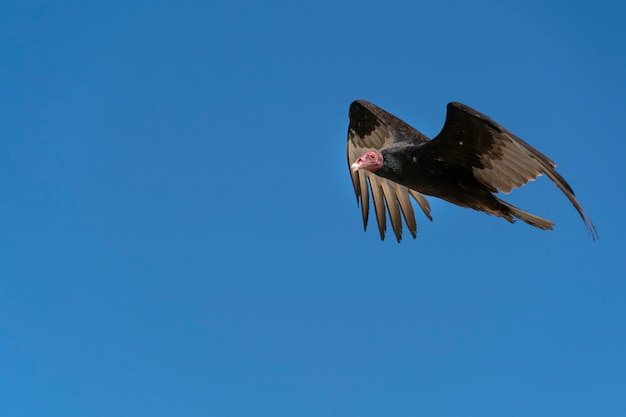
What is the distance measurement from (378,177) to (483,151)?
308 centimetres

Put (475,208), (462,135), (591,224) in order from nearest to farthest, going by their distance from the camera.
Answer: (591,224) < (462,135) < (475,208)

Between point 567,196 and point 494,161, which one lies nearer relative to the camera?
point 567,196

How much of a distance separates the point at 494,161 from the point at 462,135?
502 millimetres

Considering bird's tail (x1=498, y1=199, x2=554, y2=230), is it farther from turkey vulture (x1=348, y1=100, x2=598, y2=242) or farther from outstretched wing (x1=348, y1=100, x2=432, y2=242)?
outstretched wing (x1=348, y1=100, x2=432, y2=242)

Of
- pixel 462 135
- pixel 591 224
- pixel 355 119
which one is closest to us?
pixel 591 224

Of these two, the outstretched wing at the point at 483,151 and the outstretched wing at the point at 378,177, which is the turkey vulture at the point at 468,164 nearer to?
the outstretched wing at the point at 483,151

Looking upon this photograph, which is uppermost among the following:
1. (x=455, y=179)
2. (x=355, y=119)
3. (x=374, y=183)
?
(x=355, y=119)

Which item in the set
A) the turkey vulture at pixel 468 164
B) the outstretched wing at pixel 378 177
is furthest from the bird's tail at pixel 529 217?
the outstretched wing at pixel 378 177

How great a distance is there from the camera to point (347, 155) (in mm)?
11672

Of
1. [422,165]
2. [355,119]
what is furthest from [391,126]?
[422,165]

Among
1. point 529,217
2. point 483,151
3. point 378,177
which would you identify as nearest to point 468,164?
point 483,151

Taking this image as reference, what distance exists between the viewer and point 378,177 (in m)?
11.4

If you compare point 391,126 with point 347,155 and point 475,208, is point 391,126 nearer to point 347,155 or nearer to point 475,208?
point 347,155

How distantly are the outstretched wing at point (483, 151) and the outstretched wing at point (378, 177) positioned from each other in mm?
1885
